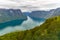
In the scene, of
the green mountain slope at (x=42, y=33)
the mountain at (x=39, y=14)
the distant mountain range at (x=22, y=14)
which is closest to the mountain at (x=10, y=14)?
the distant mountain range at (x=22, y=14)

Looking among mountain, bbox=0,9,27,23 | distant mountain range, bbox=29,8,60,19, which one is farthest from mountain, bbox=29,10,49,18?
mountain, bbox=0,9,27,23

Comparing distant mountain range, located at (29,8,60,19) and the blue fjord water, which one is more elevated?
distant mountain range, located at (29,8,60,19)

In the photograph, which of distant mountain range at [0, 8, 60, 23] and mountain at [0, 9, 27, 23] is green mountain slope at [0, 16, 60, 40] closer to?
distant mountain range at [0, 8, 60, 23]

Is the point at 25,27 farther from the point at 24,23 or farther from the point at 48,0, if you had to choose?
the point at 48,0

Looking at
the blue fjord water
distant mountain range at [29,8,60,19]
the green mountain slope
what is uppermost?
distant mountain range at [29,8,60,19]

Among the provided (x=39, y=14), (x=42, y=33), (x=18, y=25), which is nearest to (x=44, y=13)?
(x=39, y=14)

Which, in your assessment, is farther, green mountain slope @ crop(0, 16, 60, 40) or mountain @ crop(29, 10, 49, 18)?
mountain @ crop(29, 10, 49, 18)
